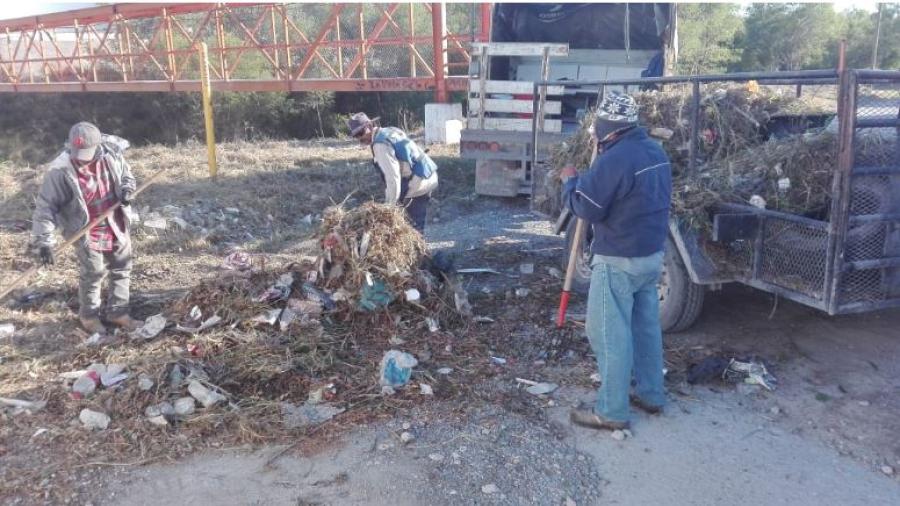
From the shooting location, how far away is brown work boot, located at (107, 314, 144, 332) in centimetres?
564

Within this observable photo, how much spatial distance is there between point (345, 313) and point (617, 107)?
2474 mm

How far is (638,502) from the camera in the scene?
3.38 metres

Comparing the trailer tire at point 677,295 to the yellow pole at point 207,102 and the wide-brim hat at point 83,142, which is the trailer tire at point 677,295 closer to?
the wide-brim hat at point 83,142

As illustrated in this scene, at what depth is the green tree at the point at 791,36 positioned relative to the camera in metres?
32.6

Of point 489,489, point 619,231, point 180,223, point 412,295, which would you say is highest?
point 619,231

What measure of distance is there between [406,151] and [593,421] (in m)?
2.89

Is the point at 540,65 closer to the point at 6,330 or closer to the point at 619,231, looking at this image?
the point at 619,231

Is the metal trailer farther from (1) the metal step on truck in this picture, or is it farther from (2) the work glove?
(2) the work glove

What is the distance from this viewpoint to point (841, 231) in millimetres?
4098

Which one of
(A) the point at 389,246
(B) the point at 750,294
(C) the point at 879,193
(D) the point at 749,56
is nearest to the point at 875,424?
(C) the point at 879,193

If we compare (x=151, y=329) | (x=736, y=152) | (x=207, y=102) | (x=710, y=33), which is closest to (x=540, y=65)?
(x=207, y=102)

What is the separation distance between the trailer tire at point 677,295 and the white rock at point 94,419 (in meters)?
3.58

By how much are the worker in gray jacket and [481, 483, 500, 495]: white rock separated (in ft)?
11.1

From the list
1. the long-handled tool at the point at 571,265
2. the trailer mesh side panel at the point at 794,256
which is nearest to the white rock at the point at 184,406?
the long-handled tool at the point at 571,265
